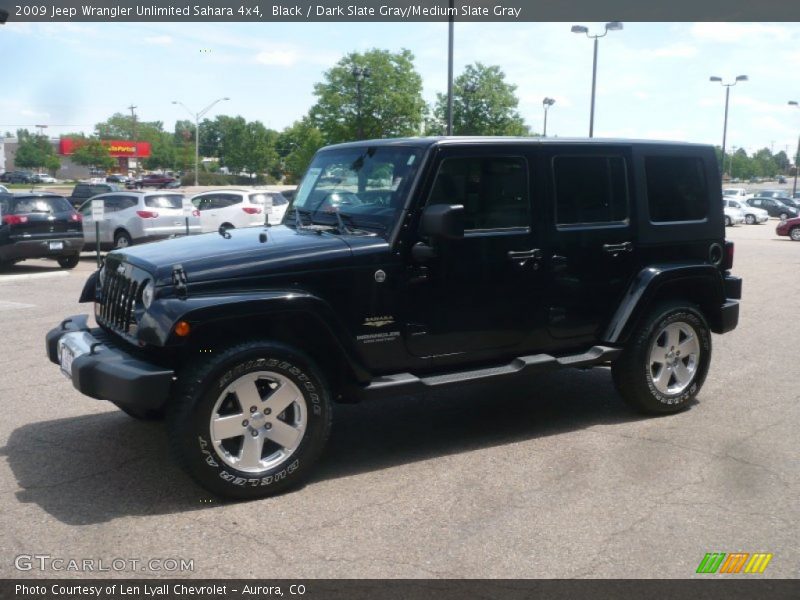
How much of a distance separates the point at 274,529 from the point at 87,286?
8.23 ft

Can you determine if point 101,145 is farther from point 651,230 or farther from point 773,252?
point 651,230

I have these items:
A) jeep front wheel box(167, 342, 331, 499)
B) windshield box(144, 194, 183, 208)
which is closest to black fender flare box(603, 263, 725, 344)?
jeep front wheel box(167, 342, 331, 499)

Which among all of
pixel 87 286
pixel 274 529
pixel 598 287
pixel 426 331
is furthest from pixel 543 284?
pixel 87 286

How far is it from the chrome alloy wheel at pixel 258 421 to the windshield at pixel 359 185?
4.00ft

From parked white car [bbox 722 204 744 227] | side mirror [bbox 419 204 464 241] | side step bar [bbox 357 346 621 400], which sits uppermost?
side mirror [bbox 419 204 464 241]

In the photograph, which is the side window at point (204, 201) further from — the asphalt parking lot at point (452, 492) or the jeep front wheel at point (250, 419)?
the jeep front wheel at point (250, 419)

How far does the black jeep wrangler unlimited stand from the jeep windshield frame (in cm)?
2

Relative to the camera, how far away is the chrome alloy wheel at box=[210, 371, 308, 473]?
445cm

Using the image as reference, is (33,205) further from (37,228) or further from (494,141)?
(494,141)

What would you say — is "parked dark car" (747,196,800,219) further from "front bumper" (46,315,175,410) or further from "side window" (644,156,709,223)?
"front bumper" (46,315,175,410)

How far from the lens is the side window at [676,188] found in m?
6.11

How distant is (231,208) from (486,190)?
17.5 metres

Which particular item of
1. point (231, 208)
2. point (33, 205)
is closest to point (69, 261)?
point (33, 205)

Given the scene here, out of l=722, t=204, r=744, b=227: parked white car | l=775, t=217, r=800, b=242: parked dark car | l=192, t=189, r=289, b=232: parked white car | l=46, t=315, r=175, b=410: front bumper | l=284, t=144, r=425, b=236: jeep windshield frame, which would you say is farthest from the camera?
l=722, t=204, r=744, b=227: parked white car
